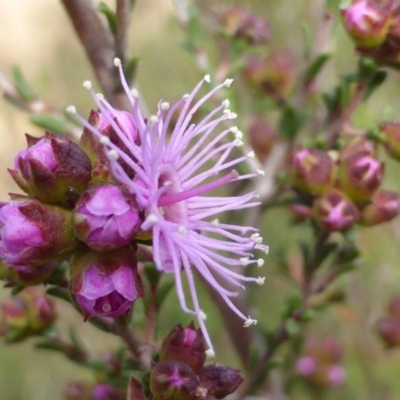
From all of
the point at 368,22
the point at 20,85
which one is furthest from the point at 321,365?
the point at 20,85

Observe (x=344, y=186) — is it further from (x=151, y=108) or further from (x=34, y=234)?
(x=151, y=108)

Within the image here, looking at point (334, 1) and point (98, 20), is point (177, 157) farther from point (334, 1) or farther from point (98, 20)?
point (334, 1)

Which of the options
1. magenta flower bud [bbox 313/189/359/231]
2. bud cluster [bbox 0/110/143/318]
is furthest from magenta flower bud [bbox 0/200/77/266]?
magenta flower bud [bbox 313/189/359/231]

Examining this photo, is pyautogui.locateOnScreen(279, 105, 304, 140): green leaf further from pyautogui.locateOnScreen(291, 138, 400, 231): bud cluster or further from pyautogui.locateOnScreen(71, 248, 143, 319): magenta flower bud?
pyautogui.locateOnScreen(71, 248, 143, 319): magenta flower bud

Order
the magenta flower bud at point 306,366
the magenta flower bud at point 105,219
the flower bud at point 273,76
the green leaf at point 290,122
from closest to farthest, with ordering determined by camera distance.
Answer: the magenta flower bud at point 105,219, the green leaf at point 290,122, the magenta flower bud at point 306,366, the flower bud at point 273,76

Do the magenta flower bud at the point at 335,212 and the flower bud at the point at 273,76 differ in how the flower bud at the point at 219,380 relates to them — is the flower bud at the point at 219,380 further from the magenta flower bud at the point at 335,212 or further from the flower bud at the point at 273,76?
the flower bud at the point at 273,76

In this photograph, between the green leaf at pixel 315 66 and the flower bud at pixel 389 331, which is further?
the flower bud at pixel 389 331

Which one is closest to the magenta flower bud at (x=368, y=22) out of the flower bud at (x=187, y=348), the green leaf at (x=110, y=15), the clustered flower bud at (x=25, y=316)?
the green leaf at (x=110, y=15)
